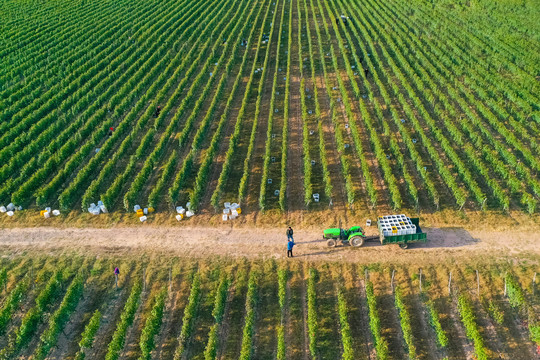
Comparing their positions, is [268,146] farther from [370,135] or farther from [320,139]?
[370,135]

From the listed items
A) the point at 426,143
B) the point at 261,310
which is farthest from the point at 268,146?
the point at 261,310

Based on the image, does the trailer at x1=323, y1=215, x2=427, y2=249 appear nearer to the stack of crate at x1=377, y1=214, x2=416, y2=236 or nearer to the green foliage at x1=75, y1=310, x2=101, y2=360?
the stack of crate at x1=377, y1=214, x2=416, y2=236

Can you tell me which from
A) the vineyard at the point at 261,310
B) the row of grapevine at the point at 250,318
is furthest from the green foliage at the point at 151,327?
the row of grapevine at the point at 250,318

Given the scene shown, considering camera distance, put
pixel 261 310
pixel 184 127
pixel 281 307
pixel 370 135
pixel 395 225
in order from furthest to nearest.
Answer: pixel 184 127 → pixel 370 135 → pixel 395 225 → pixel 261 310 → pixel 281 307

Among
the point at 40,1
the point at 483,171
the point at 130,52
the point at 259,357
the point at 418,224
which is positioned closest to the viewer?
the point at 259,357

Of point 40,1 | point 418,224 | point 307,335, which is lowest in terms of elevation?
point 307,335

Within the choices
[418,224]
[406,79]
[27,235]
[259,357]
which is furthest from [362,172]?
[27,235]

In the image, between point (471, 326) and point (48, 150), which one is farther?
point (48, 150)

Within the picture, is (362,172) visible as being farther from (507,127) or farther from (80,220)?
(80,220)
